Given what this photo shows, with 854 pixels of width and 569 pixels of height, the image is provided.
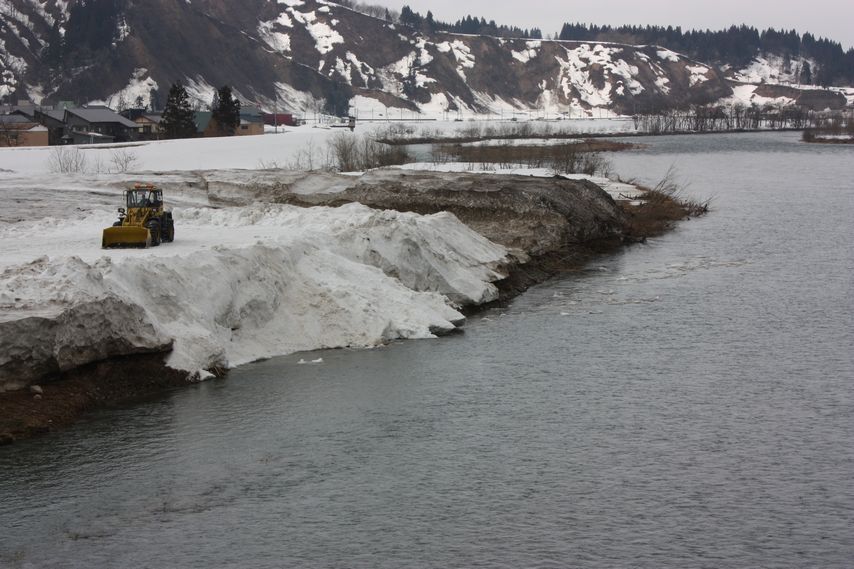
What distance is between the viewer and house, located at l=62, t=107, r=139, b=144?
11100 centimetres

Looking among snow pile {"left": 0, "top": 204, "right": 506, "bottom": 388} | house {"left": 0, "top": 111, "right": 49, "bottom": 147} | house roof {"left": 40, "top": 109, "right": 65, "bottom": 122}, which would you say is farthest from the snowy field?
house roof {"left": 40, "top": 109, "right": 65, "bottom": 122}

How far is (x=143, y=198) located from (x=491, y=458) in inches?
664

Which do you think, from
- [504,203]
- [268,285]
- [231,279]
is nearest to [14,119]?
[504,203]

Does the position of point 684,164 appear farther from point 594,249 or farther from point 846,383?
point 846,383

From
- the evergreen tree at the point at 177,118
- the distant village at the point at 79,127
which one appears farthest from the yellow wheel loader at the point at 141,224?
the evergreen tree at the point at 177,118

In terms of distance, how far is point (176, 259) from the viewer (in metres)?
24.6

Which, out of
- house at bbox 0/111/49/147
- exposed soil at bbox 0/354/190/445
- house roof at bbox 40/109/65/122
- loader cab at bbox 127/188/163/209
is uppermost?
house roof at bbox 40/109/65/122

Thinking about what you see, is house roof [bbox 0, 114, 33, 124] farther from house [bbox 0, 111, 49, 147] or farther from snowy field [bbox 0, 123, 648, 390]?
snowy field [bbox 0, 123, 648, 390]

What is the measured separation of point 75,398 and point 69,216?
18459 millimetres

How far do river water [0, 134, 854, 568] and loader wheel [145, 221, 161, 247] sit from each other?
724 centimetres

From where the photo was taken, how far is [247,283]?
25516mm

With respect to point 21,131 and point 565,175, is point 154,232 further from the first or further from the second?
point 21,131

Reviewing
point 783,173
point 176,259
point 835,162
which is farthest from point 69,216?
point 835,162

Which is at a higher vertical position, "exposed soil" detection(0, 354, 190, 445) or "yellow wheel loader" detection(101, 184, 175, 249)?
"yellow wheel loader" detection(101, 184, 175, 249)
